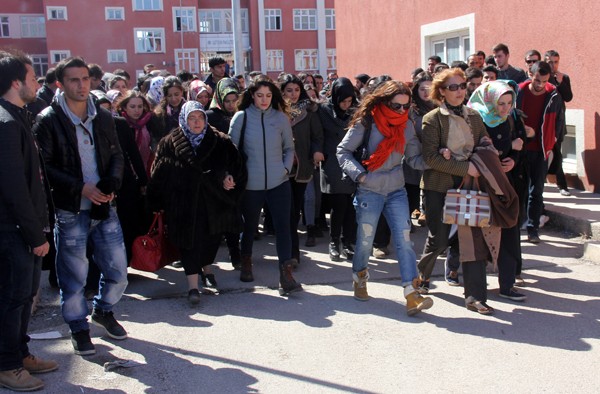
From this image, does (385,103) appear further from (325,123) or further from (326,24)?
(326,24)

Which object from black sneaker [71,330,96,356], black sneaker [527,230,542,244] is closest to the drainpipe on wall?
black sneaker [527,230,542,244]

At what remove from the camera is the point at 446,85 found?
521cm

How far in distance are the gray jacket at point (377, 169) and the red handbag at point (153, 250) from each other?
177 cm

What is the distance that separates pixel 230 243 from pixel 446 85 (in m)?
2.86

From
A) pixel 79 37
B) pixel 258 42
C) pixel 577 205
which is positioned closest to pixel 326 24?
pixel 258 42

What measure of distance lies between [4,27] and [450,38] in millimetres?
45567

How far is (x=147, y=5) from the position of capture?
48250 mm

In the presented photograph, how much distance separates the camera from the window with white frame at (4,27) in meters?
49.3

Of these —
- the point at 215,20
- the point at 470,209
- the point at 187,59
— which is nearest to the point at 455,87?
the point at 470,209

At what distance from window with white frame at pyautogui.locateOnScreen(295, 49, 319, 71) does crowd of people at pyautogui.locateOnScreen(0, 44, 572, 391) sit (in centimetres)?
4270

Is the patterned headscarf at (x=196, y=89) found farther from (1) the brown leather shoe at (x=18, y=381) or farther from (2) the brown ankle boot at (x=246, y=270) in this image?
(1) the brown leather shoe at (x=18, y=381)

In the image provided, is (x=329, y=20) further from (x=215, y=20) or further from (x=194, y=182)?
(x=194, y=182)

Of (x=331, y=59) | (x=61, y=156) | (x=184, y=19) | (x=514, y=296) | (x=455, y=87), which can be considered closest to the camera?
(x=61, y=156)

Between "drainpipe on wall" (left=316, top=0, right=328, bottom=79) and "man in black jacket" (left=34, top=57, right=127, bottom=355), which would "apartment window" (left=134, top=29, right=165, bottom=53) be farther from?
"man in black jacket" (left=34, top=57, right=127, bottom=355)
